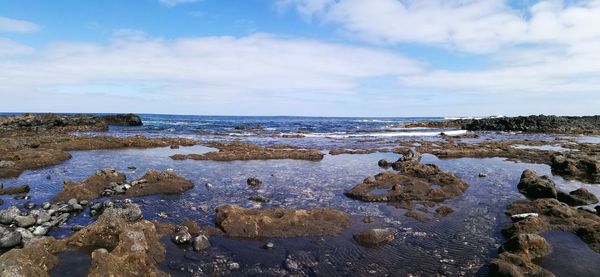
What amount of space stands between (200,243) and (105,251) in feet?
9.43

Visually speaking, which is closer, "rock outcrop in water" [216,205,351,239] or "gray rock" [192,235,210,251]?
"gray rock" [192,235,210,251]

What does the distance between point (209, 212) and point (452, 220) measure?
9.88 m

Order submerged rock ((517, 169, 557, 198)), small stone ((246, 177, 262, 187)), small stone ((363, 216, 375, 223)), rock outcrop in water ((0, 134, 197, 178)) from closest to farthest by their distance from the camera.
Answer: small stone ((363, 216, 375, 223))
submerged rock ((517, 169, 557, 198))
small stone ((246, 177, 262, 187))
rock outcrop in water ((0, 134, 197, 178))

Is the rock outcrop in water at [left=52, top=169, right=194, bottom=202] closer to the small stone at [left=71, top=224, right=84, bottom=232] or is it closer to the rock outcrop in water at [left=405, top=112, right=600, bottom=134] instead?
the small stone at [left=71, top=224, right=84, bottom=232]

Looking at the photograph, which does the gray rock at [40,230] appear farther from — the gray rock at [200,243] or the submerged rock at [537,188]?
the submerged rock at [537,188]

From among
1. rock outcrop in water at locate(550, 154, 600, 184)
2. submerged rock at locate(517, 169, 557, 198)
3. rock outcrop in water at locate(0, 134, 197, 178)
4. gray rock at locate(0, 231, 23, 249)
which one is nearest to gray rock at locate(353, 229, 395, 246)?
submerged rock at locate(517, 169, 557, 198)

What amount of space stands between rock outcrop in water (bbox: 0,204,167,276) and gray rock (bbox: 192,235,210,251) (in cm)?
96

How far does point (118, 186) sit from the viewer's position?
61.2 feet

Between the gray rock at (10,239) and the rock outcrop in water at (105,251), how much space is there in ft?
6.21

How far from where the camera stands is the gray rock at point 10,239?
11.1 m

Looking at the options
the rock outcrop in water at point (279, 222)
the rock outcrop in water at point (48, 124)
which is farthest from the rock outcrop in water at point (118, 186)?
the rock outcrop in water at point (48, 124)

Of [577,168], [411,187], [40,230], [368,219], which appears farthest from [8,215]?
[577,168]

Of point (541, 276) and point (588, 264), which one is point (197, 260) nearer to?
point (541, 276)

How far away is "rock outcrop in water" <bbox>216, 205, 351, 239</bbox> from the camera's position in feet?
42.3
